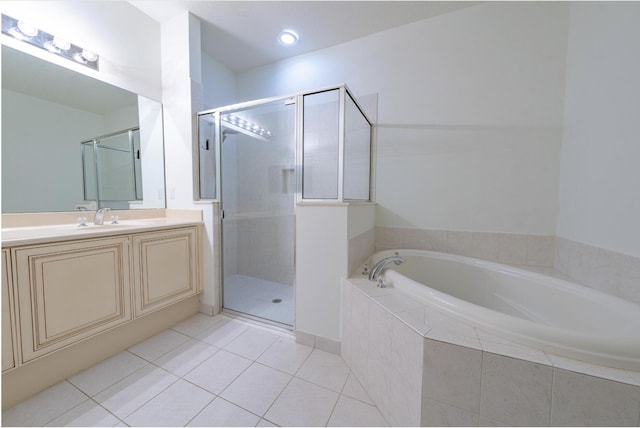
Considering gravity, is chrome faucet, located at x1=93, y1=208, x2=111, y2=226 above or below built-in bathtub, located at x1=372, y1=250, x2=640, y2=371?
above

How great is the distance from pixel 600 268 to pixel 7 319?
2.94 m

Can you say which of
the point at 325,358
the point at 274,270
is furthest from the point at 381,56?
the point at 325,358

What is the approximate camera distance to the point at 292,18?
1.84 meters

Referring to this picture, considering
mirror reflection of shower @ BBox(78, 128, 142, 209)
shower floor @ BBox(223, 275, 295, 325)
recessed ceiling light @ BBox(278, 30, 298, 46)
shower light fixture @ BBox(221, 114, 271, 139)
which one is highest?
recessed ceiling light @ BBox(278, 30, 298, 46)

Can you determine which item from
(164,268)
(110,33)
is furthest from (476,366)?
(110,33)

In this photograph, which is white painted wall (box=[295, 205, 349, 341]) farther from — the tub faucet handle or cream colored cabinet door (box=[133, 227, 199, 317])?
cream colored cabinet door (box=[133, 227, 199, 317])

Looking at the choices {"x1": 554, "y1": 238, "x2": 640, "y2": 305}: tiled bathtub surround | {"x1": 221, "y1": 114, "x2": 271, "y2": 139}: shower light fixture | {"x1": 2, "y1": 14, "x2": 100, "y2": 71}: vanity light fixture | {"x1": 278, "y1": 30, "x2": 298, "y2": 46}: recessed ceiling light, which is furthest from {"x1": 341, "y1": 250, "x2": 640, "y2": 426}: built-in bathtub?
{"x1": 2, "y1": 14, "x2": 100, "y2": 71}: vanity light fixture

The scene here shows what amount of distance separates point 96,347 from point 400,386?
5.73 ft

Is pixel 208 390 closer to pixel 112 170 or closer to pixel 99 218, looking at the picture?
pixel 99 218

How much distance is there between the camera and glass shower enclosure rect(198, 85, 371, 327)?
1.60 m

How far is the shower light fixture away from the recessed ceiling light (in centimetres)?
86

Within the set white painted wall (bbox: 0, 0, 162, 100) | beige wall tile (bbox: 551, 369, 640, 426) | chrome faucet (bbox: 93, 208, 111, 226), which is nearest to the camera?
beige wall tile (bbox: 551, 369, 640, 426)

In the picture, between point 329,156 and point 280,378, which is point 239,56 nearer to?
point 329,156

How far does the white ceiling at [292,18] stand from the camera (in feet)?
5.60
